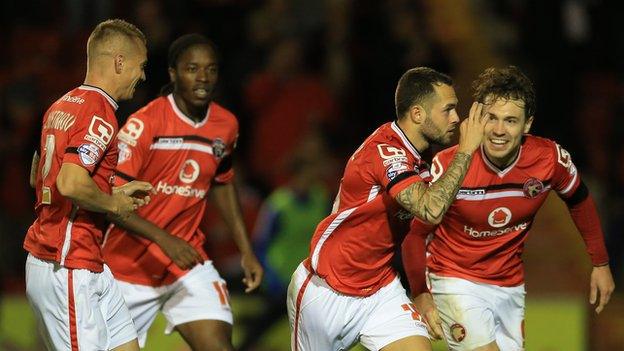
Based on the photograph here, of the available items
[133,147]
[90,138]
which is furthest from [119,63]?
[133,147]

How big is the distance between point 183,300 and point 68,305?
4.32ft

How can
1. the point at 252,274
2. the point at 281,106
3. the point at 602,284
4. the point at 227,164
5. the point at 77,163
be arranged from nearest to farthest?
the point at 77,163 < the point at 602,284 < the point at 252,274 < the point at 227,164 < the point at 281,106

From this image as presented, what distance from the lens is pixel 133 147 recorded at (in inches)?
263

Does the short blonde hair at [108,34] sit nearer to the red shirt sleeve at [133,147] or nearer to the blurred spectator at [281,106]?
the red shirt sleeve at [133,147]

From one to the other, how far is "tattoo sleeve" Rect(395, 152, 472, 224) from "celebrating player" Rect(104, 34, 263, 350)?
1704mm

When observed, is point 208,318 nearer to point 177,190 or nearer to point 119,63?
point 177,190

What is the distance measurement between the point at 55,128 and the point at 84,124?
168 mm

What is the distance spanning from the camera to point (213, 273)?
701 centimetres

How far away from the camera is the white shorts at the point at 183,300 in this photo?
22.5 ft

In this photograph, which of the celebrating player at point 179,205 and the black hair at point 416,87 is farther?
the celebrating player at point 179,205

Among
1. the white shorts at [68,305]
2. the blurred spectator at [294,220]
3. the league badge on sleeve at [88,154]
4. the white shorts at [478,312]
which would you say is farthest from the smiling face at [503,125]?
the blurred spectator at [294,220]

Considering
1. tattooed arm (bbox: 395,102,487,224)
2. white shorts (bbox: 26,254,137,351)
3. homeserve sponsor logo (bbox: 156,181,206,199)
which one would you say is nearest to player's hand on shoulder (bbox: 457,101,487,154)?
tattooed arm (bbox: 395,102,487,224)

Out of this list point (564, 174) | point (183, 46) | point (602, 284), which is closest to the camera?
point (564, 174)

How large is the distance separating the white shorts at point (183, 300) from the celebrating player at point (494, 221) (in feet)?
4.27
